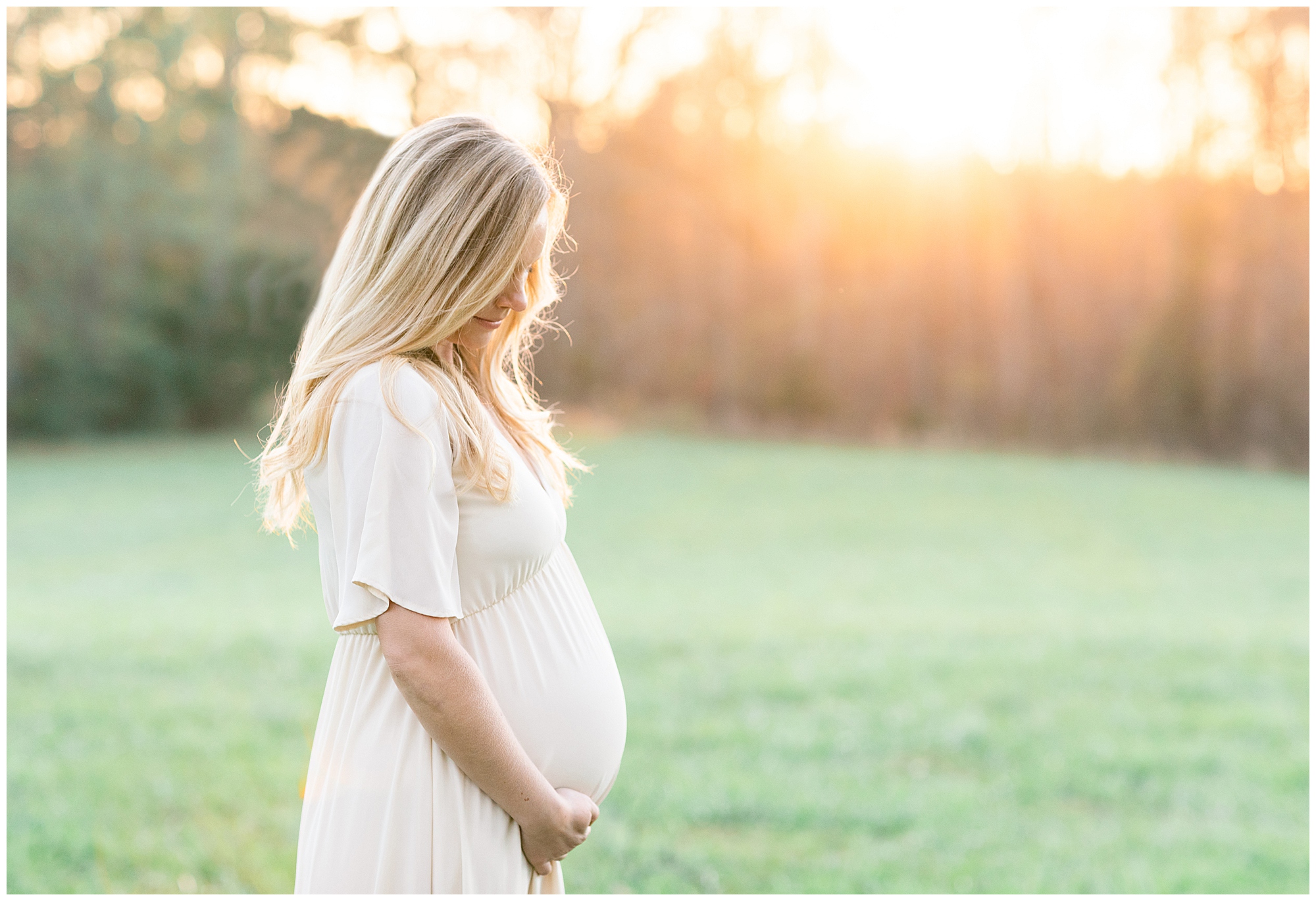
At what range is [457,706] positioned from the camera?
54.9 inches

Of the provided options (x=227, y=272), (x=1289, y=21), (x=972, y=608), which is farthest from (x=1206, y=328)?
(x=227, y=272)

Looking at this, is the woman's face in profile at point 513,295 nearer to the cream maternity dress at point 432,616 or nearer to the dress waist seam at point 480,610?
the cream maternity dress at point 432,616

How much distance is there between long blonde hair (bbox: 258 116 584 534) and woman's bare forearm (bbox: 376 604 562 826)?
0.20m

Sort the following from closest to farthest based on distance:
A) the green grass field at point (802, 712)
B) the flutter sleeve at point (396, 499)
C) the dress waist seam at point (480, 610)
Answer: the flutter sleeve at point (396, 499), the dress waist seam at point (480, 610), the green grass field at point (802, 712)

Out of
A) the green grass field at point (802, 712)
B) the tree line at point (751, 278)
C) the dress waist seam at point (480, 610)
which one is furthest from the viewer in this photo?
the tree line at point (751, 278)

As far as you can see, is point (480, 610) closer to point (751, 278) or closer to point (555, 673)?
point (555, 673)

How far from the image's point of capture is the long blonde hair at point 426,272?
142 centimetres

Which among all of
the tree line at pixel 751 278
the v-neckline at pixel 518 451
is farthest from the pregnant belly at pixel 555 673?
the tree line at pixel 751 278

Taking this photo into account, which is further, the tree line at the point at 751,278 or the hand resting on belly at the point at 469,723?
the tree line at the point at 751,278

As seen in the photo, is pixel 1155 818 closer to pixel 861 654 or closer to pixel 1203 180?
pixel 861 654

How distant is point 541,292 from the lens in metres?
1.73

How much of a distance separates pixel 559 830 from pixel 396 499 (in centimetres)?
53

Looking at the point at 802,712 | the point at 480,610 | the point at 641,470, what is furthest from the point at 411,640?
the point at 641,470

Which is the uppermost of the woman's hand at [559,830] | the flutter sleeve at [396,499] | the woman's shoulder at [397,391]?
the woman's shoulder at [397,391]
